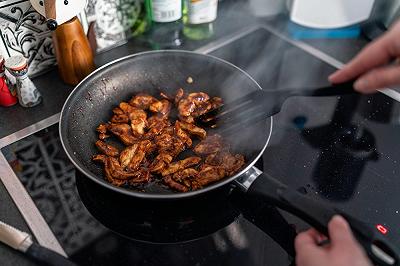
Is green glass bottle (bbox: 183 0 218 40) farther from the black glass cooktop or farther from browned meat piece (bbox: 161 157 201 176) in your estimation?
browned meat piece (bbox: 161 157 201 176)

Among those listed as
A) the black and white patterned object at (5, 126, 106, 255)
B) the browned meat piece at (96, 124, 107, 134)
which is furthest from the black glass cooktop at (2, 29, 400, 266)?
the browned meat piece at (96, 124, 107, 134)

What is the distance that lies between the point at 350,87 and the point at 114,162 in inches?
20.6

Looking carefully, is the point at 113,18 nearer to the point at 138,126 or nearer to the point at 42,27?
the point at 42,27

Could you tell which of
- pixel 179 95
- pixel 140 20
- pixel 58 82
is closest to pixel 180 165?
pixel 179 95

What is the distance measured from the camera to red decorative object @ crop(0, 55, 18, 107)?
93 cm

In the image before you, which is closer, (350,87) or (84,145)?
(350,87)

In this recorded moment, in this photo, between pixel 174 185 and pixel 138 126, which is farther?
pixel 138 126

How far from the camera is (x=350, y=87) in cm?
66

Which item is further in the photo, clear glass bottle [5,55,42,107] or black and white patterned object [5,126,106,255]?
clear glass bottle [5,55,42,107]

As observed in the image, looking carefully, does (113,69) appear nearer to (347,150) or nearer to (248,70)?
(248,70)

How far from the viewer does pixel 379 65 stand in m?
0.58

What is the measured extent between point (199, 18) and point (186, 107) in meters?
0.39

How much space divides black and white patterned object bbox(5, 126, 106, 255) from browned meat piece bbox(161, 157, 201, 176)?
0.19 meters

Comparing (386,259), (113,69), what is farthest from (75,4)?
(386,259)
